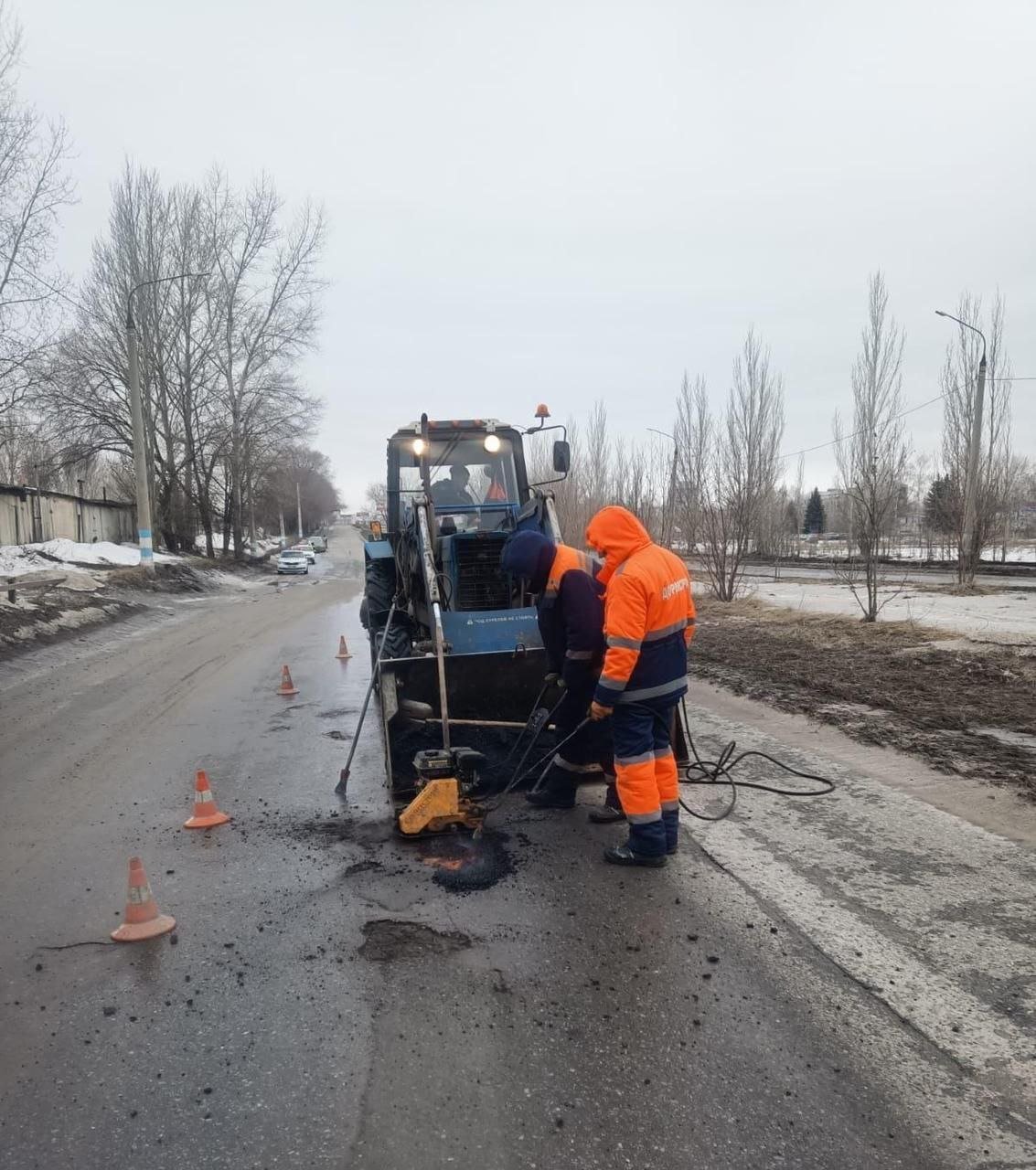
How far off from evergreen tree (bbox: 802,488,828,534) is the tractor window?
73.2m

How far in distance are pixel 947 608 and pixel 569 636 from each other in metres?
12.9

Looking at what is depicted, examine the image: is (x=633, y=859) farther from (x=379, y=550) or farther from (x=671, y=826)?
(x=379, y=550)

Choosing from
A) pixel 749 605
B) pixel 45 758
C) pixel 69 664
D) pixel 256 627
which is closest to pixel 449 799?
pixel 45 758

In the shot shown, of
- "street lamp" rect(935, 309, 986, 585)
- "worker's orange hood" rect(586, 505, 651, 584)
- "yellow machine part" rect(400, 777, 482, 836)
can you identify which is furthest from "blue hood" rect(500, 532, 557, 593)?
"street lamp" rect(935, 309, 986, 585)

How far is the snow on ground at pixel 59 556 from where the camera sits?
19.3 m

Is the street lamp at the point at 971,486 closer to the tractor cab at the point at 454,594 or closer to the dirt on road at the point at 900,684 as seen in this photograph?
the dirt on road at the point at 900,684

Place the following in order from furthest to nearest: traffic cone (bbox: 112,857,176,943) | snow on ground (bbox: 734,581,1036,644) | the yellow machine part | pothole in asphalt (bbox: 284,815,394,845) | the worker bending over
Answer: snow on ground (bbox: 734,581,1036,644) < the worker bending over < pothole in asphalt (bbox: 284,815,394,845) < the yellow machine part < traffic cone (bbox: 112,857,176,943)

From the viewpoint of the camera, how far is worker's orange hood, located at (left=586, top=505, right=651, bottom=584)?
4.40 meters

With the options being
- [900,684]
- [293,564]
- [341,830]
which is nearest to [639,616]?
[341,830]

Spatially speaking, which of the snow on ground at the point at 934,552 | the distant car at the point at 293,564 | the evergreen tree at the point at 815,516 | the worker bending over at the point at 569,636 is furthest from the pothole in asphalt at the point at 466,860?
the evergreen tree at the point at 815,516

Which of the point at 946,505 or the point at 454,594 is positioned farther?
the point at 946,505

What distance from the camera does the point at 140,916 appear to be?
3461 mm

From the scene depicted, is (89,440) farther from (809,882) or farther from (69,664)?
(809,882)

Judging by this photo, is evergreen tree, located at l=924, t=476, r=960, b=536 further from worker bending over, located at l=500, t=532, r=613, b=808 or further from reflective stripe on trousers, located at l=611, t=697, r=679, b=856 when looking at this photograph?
reflective stripe on trousers, located at l=611, t=697, r=679, b=856
